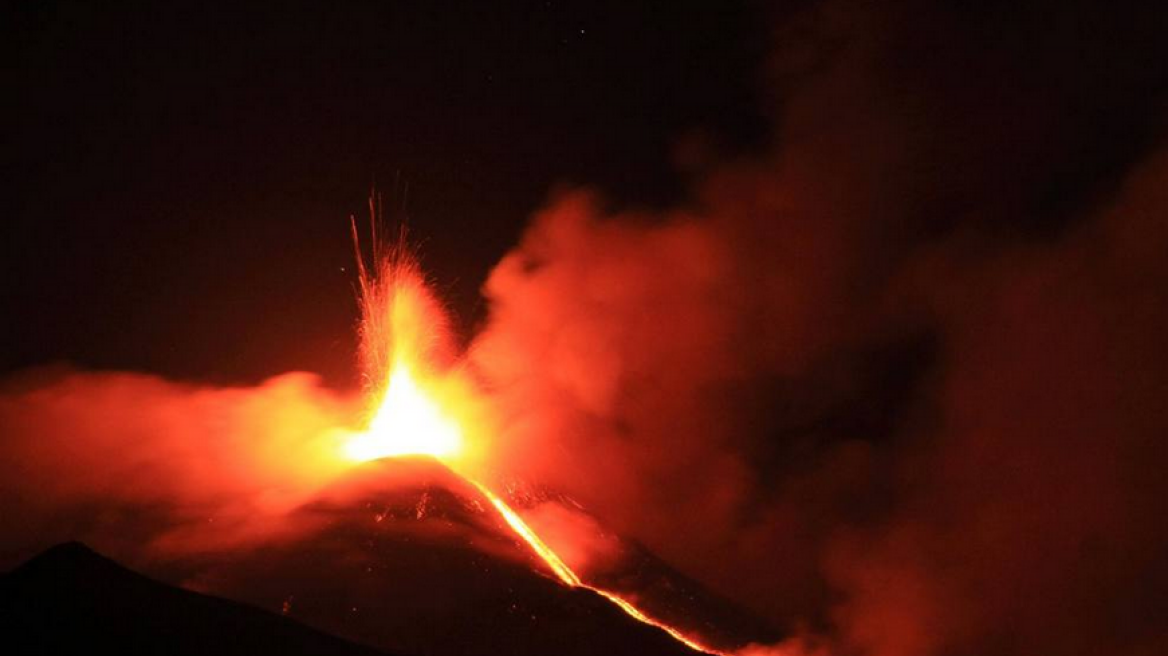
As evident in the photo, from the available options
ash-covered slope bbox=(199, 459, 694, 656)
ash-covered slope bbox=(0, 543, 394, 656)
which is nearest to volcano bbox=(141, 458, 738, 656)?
ash-covered slope bbox=(199, 459, 694, 656)

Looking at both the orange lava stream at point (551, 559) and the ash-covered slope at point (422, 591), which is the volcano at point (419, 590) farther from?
the orange lava stream at point (551, 559)

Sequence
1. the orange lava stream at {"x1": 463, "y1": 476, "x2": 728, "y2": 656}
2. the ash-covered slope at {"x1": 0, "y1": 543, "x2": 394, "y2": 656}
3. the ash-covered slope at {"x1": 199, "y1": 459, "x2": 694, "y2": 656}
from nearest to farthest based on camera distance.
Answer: the ash-covered slope at {"x1": 0, "y1": 543, "x2": 394, "y2": 656} < the ash-covered slope at {"x1": 199, "y1": 459, "x2": 694, "y2": 656} < the orange lava stream at {"x1": 463, "y1": 476, "x2": 728, "y2": 656}

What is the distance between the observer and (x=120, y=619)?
38.8 ft

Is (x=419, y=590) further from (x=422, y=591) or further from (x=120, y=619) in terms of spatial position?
(x=120, y=619)

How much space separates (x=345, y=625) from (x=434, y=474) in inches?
332

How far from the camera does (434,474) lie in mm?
23812

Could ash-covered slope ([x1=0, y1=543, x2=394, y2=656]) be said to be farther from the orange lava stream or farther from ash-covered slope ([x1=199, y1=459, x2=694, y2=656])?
the orange lava stream

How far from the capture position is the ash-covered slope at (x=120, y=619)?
11.3 metres

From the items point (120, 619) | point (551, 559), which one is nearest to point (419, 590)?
point (120, 619)

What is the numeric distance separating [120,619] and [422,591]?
217 inches

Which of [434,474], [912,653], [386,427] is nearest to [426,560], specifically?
[434,474]

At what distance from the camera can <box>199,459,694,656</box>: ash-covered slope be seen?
51.1 ft

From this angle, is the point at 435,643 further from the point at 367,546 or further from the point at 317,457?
the point at 317,457

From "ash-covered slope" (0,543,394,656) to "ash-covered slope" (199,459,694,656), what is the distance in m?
2.76
